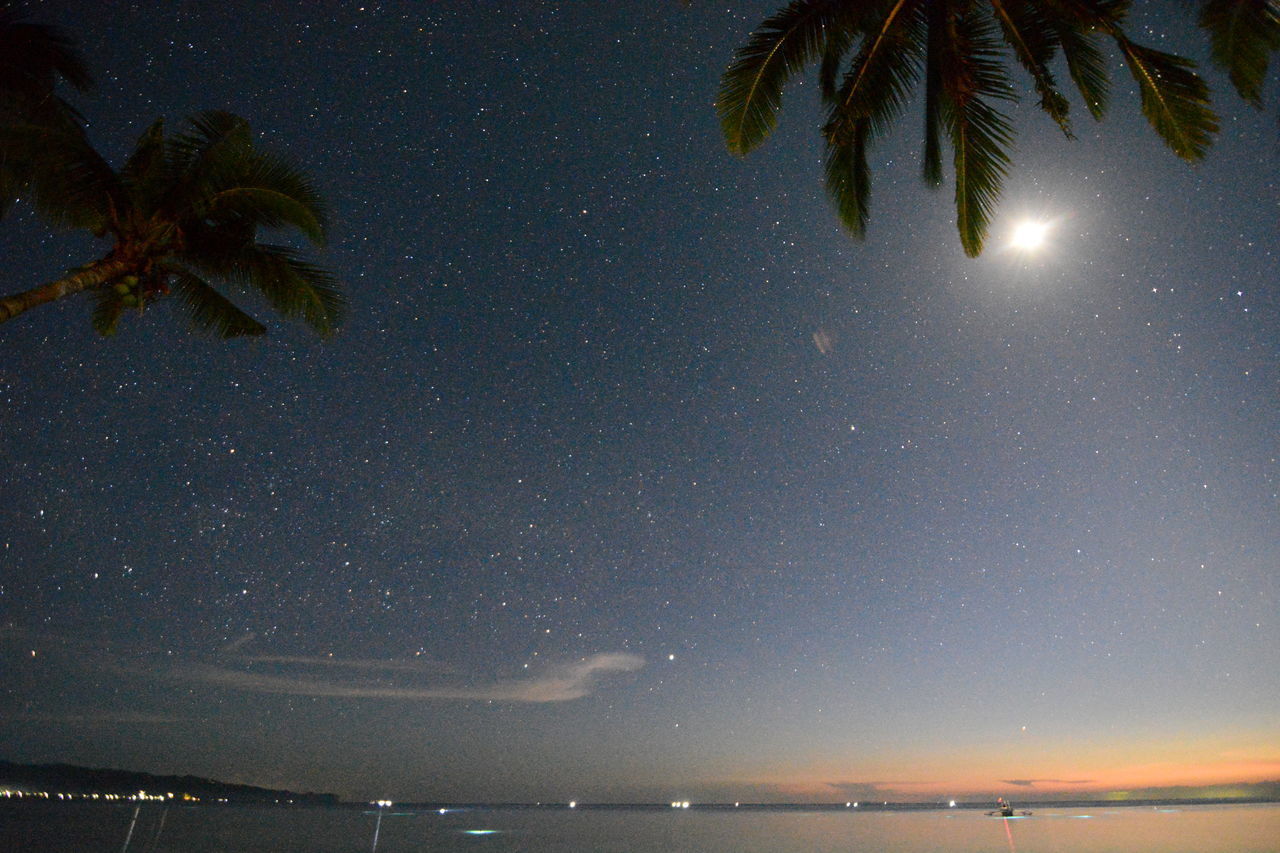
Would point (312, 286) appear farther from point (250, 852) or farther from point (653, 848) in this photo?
point (653, 848)

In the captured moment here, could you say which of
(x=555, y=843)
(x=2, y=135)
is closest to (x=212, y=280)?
(x=2, y=135)

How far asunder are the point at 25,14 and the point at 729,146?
591 centimetres

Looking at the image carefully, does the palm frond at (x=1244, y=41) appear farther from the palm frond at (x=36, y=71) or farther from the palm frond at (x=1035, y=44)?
the palm frond at (x=36, y=71)

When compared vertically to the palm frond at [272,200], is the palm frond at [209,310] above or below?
below

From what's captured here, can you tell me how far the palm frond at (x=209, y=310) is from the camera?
26.6 feet

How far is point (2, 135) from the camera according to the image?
19.7 ft

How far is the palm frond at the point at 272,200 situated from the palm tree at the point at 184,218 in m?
0.01

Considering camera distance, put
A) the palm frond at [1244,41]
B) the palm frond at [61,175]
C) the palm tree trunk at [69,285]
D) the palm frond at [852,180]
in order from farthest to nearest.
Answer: the palm frond at [852,180], the palm frond at [61,175], the palm tree trunk at [69,285], the palm frond at [1244,41]

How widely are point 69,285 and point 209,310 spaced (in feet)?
6.01

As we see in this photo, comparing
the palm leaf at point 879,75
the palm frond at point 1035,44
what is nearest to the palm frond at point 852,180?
the palm leaf at point 879,75

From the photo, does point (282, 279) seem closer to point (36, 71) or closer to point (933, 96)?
point (36, 71)

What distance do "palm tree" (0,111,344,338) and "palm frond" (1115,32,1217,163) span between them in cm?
744

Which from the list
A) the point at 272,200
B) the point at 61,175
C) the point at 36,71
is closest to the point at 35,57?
the point at 36,71

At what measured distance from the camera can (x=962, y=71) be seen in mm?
6152
